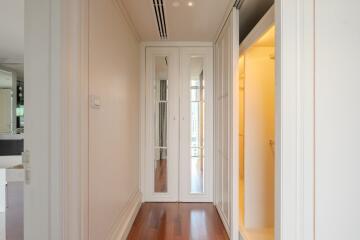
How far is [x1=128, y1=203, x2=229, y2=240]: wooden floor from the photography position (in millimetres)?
2441

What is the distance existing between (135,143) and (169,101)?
2.84ft

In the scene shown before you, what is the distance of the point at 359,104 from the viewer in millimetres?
1062

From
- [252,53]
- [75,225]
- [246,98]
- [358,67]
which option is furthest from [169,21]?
[75,225]

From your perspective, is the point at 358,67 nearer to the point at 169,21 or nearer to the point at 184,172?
the point at 169,21

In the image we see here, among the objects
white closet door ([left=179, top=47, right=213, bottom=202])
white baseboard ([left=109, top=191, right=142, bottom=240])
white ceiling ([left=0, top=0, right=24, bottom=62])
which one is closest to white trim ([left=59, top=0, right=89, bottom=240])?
white baseboard ([left=109, top=191, right=142, bottom=240])

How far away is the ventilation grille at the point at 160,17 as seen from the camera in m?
2.31

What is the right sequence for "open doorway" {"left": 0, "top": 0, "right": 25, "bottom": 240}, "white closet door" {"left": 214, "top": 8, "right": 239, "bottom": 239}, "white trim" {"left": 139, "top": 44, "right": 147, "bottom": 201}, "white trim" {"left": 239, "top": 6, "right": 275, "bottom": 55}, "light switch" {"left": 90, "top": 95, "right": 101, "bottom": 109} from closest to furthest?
"light switch" {"left": 90, "top": 95, "right": 101, "bottom": 109}
"white trim" {"left": 239, "top": 6, "right": 275, "bottom": 55}
"white closet door" {"left": 214, "top": 8, "right": 239, "bottom": 239}
"open doorway" {"left": 0, "top": 0, "right": 25, "bottom": 240}
"white trim" {"left": 139, "top": 44, "right": 147, "bottom": 201}

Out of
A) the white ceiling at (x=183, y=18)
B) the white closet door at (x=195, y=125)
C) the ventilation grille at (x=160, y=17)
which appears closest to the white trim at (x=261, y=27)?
the white ceiling at (x=183, y=18)

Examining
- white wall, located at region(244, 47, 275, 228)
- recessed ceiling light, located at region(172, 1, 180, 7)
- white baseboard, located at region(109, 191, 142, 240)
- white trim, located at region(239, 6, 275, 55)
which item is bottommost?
white baseboard, located at region(109, 191, 142, 240)

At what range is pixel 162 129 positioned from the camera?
3514 mm

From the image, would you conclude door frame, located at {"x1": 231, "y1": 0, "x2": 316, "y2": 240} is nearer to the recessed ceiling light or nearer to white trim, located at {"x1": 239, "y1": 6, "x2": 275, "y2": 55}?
white trim, located at {"x1": 239, "y1": 6, "x2": 275, "y2": 55}

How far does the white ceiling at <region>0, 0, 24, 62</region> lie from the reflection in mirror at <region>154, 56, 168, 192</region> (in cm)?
185

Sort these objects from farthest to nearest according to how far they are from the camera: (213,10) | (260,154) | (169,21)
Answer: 1. (169,21)
2. (213,10)
3. (260,154)

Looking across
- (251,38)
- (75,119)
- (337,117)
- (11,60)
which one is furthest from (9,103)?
(337,117)
